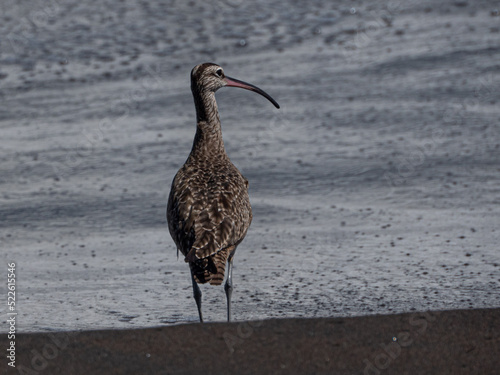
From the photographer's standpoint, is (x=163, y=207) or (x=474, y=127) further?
(x=474, y=127)

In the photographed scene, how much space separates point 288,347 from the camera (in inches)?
198

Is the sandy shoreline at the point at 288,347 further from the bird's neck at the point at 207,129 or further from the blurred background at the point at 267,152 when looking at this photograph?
the bird's neck at the point at 207,129

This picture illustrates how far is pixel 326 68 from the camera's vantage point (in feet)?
41.9

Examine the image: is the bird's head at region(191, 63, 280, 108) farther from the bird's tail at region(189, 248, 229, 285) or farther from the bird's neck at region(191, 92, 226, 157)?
the bird's tail at region(189, 248, 229, 285)

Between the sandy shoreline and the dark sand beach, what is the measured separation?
0.01 metres

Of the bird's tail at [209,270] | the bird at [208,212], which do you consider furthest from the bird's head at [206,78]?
the bird's tail at [209,270]

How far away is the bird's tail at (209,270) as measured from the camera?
5797mm

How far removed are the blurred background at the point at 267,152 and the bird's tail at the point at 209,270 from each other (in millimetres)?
514

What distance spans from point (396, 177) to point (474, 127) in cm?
169

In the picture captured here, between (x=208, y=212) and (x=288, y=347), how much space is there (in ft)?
4.77

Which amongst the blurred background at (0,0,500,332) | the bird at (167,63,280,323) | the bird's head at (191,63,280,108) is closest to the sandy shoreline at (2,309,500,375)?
the bird at (167,63,280,323)

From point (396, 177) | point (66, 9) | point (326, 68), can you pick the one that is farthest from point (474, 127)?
point (66, 9)

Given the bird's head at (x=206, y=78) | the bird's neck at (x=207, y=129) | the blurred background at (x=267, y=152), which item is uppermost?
the bird's head at (x=206, y=78)

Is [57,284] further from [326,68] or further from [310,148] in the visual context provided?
[326,68]
